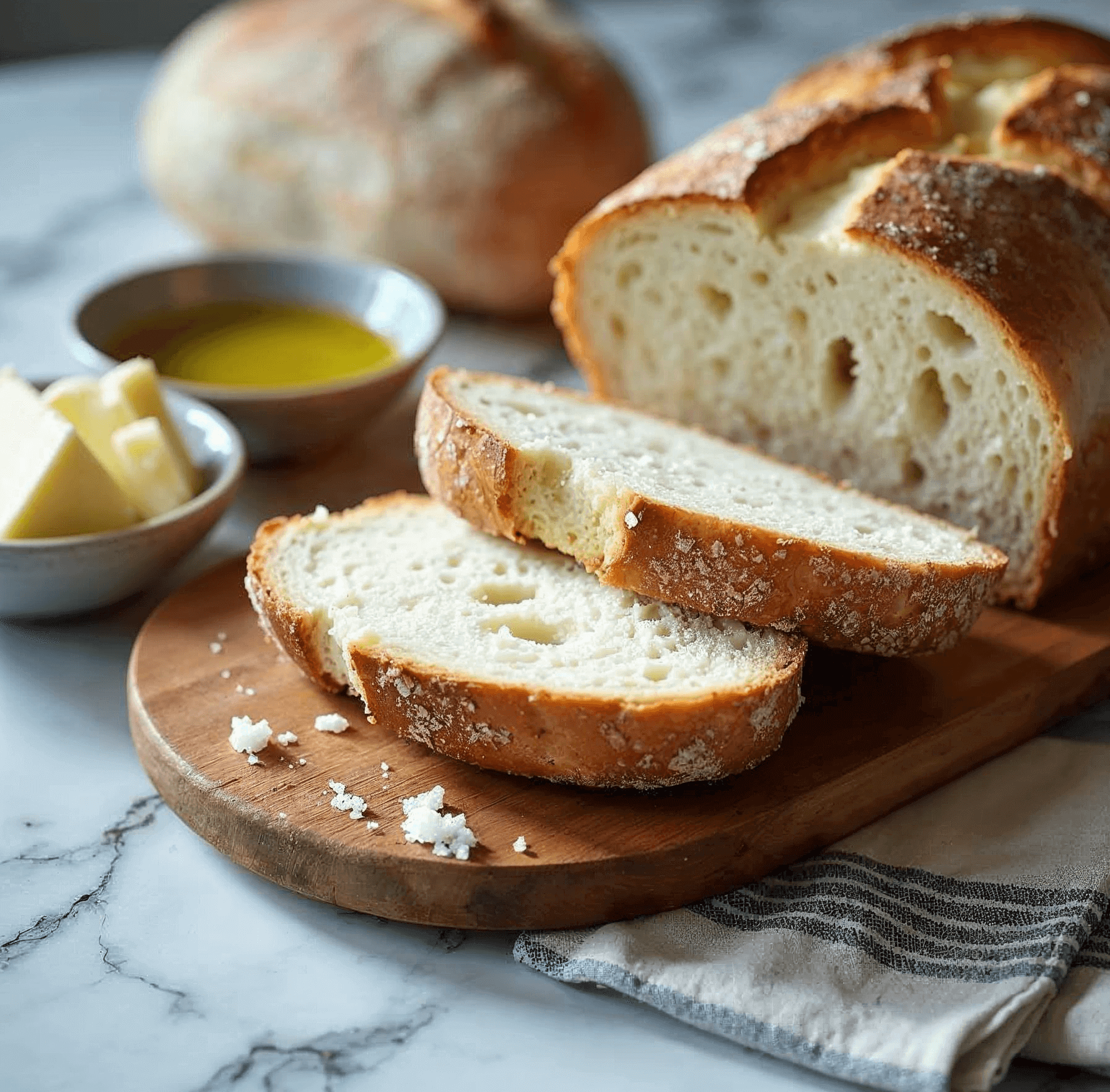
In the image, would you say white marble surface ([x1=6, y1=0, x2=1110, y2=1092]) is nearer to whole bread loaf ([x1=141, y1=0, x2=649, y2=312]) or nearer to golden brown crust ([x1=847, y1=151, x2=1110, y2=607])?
golden brown crust ([x1=847, y1=151, x2=1110, y2=607])

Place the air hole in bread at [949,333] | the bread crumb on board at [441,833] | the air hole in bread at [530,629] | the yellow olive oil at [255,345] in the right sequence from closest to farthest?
the bread crumb on board at [441,833]
the air hole in bread at [530,629]
the air hole in bread at [949,333]
the yellow olive oil at [255,345]

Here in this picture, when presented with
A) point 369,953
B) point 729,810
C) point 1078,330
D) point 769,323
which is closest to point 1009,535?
point 1078,330

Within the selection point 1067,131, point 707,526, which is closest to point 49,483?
point 707,526

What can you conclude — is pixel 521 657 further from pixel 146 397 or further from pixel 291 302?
pixel 291 302

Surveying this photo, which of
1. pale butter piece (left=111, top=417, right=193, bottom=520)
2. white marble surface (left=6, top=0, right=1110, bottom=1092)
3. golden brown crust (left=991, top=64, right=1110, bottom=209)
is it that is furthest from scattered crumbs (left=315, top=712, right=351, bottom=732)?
golden brown crust (left=991, top=64, right=1110, bottom=209)

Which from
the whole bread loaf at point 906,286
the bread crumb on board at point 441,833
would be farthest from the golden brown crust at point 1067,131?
the bread crumb on board at point 441,833

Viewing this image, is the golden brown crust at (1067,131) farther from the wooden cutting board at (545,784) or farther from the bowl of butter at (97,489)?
the bowl of butter at (97,489)
